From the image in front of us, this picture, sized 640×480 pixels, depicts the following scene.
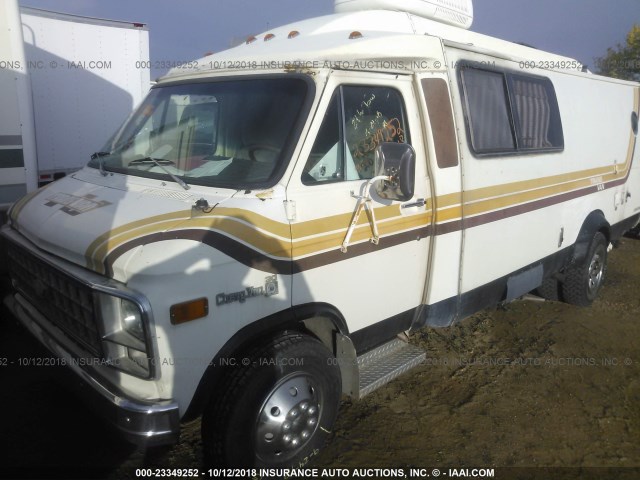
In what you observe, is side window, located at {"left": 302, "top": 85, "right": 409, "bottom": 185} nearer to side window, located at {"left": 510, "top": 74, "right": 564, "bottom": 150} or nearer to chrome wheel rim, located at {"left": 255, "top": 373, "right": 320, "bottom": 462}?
chrome wheel rim, located at {"left": 255, "top": 373, "right": 320, "bottom": 462}

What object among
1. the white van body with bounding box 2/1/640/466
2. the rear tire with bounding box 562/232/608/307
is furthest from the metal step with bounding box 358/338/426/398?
the rear tire with bounding box 562/232/608/307

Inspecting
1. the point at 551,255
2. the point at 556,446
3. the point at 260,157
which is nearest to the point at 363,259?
the point at 260,157

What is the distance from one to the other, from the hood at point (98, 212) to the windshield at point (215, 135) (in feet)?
0.50

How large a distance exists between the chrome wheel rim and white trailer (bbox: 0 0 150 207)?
16.4ft

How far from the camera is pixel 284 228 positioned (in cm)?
280

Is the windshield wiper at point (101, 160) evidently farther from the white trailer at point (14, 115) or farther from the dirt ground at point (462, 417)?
the white trailer at point (14, 115)

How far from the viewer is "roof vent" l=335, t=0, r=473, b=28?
4.13 metres

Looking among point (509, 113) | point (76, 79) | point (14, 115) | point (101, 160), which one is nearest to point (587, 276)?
point (509, 113)

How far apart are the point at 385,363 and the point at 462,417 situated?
0.73m

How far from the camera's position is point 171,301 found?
243cm

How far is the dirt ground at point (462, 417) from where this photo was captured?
10.8 ft

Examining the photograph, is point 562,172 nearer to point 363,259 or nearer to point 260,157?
point 363,259

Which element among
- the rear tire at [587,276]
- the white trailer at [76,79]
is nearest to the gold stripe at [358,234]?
the rear tire at [587,276]

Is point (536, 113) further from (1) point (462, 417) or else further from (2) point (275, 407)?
(2) point (275, 407)
